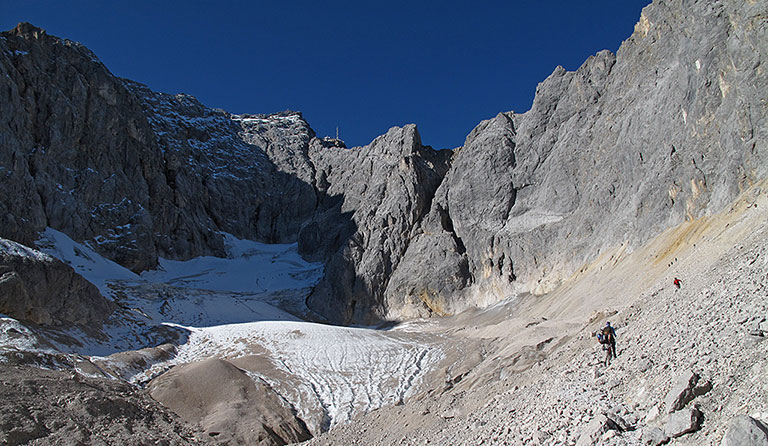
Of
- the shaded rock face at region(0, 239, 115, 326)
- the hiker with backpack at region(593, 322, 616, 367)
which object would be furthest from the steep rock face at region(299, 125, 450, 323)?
the hiker with backpack at region(593, 322, 616, 367)

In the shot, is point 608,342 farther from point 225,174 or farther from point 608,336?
point 225,174

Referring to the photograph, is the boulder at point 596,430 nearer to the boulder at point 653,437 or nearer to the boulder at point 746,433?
the boulder at point 653,437

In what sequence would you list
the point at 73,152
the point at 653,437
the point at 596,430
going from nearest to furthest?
the point at 653,437 < the point at 596,430 < the point at 73,152

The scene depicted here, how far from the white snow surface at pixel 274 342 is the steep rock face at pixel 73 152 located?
546 centimetres

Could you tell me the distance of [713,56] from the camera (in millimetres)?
32375

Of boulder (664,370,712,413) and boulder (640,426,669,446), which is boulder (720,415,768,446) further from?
boulder (664,370,712,413)

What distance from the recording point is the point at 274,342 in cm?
3681

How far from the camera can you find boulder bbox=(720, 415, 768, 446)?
5.52 meters

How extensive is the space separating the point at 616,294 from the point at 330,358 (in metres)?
18.6

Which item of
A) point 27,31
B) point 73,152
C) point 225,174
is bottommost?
point 73,152

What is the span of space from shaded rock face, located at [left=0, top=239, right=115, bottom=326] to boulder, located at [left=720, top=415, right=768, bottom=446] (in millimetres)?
34175

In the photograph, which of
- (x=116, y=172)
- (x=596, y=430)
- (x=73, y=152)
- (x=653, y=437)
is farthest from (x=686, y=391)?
(x=116, y=172)

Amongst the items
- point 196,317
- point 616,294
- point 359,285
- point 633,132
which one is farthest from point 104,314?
point 633,132

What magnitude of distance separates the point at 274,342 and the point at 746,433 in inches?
1343
